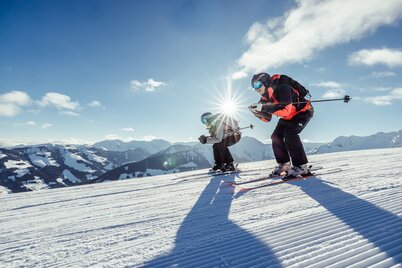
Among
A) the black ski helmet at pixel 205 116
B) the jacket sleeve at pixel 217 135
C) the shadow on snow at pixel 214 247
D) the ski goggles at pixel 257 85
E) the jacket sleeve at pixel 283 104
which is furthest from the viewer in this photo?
the black ski helmet at pixel 205 116

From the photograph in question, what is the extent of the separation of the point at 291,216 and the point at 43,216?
10.1 ft

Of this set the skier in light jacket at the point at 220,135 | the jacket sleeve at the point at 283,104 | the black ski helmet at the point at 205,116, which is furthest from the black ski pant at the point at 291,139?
the black ski helmet at the point at 205,116

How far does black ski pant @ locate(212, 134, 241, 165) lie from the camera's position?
9.13 metres

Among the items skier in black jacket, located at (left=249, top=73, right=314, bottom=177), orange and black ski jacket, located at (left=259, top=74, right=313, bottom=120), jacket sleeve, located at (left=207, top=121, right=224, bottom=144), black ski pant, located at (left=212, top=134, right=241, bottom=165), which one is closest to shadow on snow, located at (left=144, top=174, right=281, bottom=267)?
skier in black jacket, located at (left=249, top=73, right=314, bottom=177)

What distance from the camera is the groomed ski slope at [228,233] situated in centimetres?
177

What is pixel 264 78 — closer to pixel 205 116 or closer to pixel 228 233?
pixel 205 116

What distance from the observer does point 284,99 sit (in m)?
5.68

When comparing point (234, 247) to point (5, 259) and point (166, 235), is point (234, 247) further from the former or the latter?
point (5, 259)

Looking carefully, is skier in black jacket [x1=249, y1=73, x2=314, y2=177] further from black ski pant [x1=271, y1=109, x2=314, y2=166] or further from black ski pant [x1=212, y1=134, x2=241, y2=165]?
black ski pant [x1=212, y1=134, x2=241, y2=165]

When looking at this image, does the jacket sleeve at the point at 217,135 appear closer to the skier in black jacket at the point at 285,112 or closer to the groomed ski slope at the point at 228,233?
the skier in black jacket at the point at 285,112

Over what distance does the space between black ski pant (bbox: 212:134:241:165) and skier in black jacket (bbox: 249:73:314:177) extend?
279cm

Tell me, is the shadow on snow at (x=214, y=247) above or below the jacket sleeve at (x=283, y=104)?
below

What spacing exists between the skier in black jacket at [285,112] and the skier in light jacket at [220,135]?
2779 millimetres

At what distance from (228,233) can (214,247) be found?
1.02ft
